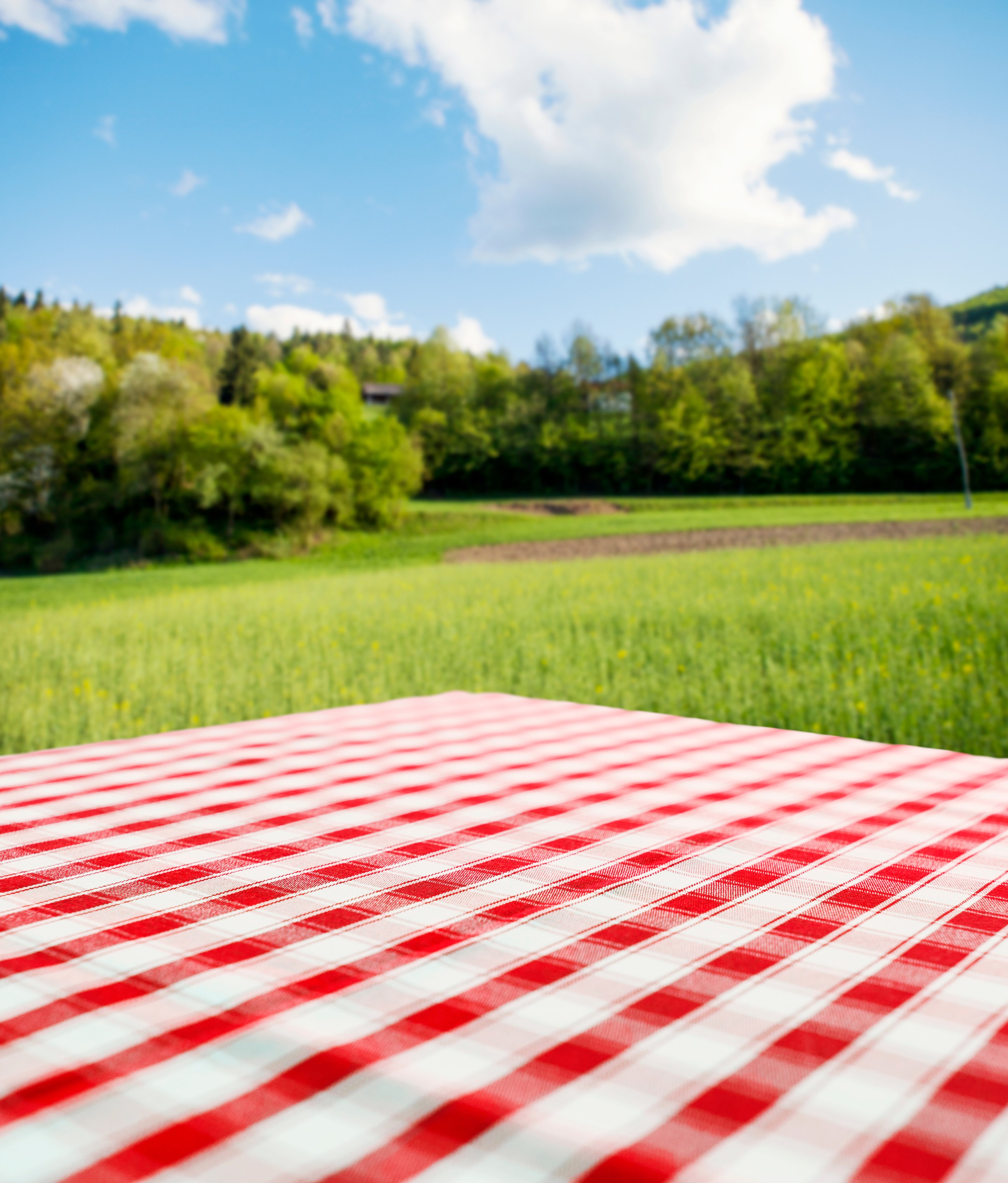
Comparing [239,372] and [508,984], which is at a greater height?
[239,372]

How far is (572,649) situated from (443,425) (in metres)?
51.8

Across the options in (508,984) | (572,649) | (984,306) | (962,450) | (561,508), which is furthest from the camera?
(984,306)

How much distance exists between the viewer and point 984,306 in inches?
4934

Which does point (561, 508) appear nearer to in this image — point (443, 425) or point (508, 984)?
point (443, 425)

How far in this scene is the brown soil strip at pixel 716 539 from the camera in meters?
26.2

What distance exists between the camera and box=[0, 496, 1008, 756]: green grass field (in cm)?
644

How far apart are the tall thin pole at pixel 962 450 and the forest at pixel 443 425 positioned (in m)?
0.47

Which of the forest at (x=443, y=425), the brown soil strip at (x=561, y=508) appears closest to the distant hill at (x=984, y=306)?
the forest at (x=443, y=425)

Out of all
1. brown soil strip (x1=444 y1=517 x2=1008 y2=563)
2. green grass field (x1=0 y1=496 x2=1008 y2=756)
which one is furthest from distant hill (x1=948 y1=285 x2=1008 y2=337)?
green grass field (x1=0 y1=496 x2=1008 y2=756)

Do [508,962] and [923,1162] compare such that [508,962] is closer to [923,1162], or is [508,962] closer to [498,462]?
[923,1162]

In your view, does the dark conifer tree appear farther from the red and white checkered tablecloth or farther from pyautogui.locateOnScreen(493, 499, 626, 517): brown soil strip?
the red and white checkered tablecloth

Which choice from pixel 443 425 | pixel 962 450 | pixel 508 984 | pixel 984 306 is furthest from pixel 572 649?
pixel 984 306

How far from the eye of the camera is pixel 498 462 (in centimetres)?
5909

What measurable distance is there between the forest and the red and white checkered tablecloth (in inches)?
945
